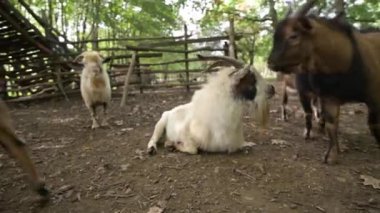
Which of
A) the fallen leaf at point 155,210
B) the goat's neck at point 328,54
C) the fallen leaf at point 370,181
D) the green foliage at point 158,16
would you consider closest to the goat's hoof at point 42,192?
the fallen leaf at point 155,210

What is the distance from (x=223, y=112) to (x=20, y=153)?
85.8 inches

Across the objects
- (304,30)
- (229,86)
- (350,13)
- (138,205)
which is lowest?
(138,205)

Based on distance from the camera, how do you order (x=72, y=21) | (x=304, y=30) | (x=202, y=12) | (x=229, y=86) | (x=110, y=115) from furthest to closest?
1. (x=72, y=21)
2. (x=202, y=12)
3. (x=110, y=115)
4. (x=229, y=86)
5. (x=304, y=30)

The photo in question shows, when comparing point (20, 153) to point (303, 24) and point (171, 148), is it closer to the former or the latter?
point (171, 148)

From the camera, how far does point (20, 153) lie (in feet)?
10.9

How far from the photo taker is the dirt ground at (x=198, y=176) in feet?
11.6

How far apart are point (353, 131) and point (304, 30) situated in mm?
2580

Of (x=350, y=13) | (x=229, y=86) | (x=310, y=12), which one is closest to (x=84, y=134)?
(x=229, y=86)

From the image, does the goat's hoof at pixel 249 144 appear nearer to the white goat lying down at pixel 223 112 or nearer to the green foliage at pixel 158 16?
the white goat lying down at pixel 223 112

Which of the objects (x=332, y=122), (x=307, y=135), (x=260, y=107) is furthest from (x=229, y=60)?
(x=307, y=135)

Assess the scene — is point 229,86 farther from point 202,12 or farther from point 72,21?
point 72,21

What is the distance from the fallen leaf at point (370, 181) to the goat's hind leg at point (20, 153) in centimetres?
298

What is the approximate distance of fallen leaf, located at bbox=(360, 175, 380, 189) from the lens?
3828mm

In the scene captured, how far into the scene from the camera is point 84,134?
627cm
